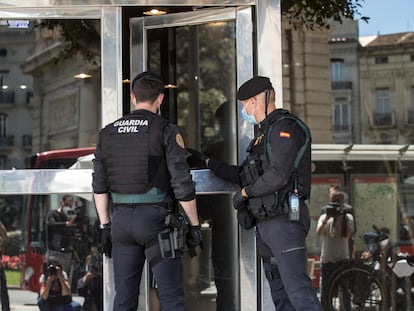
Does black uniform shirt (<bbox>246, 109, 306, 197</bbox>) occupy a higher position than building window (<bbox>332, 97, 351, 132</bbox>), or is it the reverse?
building window (<bbox>332, 97, 351, 132</bbox>)

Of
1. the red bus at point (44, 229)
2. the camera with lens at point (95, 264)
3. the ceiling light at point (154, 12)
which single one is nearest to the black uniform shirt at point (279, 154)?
the ceiling light at point (154, 12)

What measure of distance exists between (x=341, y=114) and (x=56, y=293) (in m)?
3.73

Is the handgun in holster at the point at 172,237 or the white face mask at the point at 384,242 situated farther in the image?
the white face mask at the point at 384,242

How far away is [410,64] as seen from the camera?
6.74 metres

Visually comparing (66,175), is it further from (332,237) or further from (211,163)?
(332,237)

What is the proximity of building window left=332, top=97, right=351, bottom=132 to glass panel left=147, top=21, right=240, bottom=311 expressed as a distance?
1.28 m

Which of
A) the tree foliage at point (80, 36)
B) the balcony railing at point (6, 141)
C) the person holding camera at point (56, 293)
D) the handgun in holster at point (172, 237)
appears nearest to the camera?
the handgun in holster at point (172, 237)

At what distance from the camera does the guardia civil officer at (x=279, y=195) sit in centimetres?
296

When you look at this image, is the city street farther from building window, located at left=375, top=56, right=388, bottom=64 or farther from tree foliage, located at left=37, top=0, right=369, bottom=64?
building window, located at left=375, top=56, right=388, bottom=64

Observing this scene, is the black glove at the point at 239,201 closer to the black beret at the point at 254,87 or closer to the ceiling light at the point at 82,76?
the black beret at the point at 254,87

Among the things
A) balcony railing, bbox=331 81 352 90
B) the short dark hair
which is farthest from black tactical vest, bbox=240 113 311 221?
balcony railing, bbox=331 81 352 90

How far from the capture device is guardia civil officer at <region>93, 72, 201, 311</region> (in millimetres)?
2930

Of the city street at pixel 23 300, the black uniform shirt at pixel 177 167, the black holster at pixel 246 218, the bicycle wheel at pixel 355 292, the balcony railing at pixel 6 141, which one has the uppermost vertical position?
the balcony railing at pixel 6 141

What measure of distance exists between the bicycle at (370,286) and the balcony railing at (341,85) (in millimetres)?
1994
